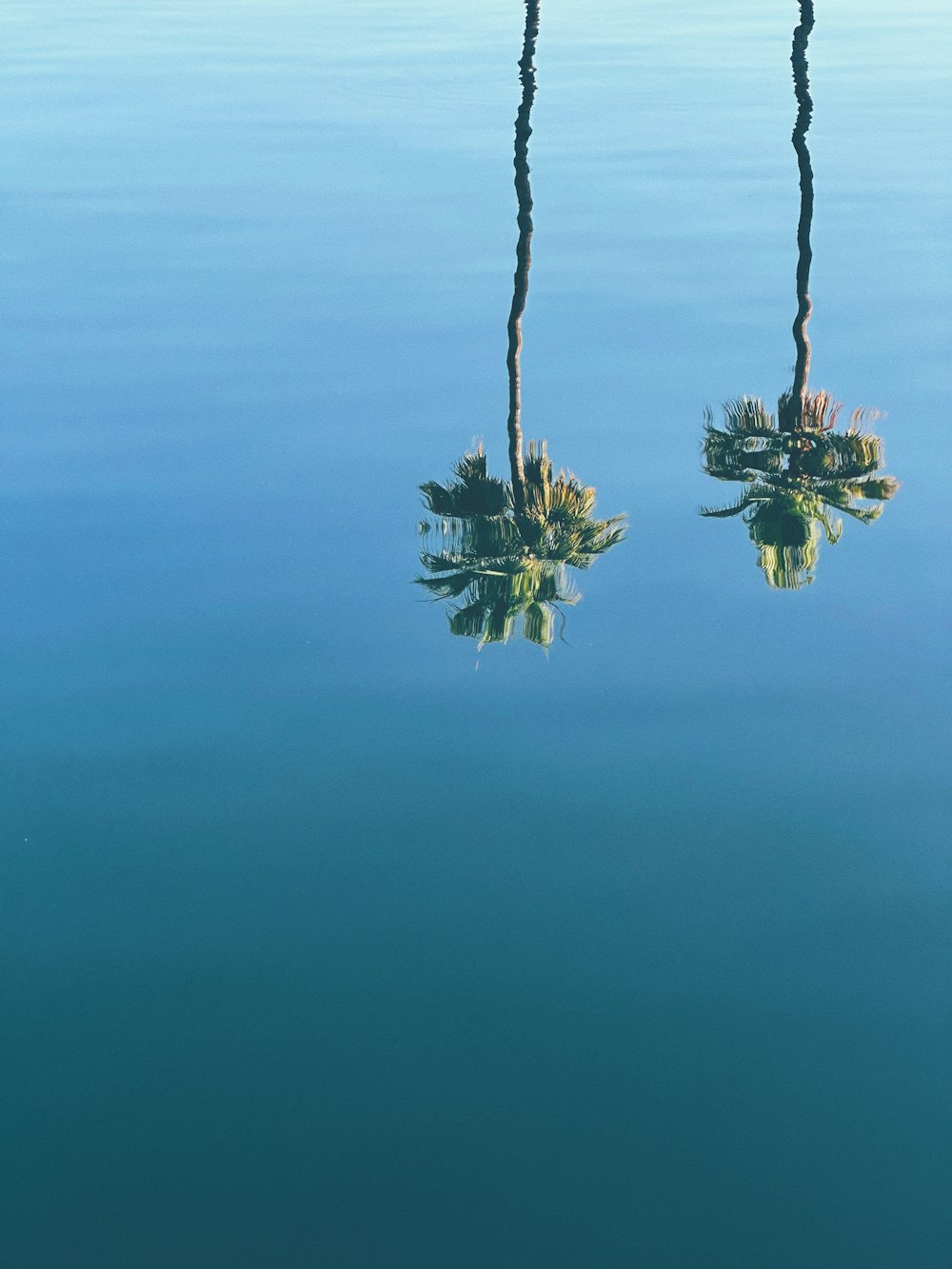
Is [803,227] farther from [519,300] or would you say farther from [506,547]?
[506,547]

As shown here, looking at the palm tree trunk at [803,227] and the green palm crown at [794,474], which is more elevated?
the palm tree trunk at [803,227]

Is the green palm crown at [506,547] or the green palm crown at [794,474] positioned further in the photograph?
the green palm crown at [794,474]

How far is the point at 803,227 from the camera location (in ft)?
66.8

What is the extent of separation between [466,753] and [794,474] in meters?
5.61

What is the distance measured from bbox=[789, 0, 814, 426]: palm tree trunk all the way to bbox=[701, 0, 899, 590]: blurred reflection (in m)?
0.03

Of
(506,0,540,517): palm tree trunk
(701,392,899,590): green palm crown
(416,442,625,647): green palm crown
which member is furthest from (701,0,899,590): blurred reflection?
(506,0,540,517): palm tree trunk

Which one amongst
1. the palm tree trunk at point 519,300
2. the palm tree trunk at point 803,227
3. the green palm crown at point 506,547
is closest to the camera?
the green palm crown at point 506,547

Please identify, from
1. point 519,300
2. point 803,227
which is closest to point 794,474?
point 519,300

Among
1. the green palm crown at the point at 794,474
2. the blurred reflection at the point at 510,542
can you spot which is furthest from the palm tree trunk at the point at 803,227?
the blurred reflection at the point at 510,542

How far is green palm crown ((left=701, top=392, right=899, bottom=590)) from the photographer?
14.1 metres

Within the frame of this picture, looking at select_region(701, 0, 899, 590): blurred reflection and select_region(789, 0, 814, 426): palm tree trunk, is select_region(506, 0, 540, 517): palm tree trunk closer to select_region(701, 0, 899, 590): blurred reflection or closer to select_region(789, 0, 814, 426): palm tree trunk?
select_region(701, 0, 899, 590): blurred reflection

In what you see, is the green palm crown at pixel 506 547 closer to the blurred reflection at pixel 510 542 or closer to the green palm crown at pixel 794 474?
the blurred reflection at pixel 510 542

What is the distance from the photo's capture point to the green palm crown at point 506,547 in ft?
42.2

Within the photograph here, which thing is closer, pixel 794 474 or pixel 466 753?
pixel 466 753
